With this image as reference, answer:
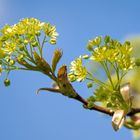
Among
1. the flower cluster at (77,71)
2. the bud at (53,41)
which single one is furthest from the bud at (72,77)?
the bud at (53,41)

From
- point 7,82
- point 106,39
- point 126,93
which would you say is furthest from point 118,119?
point 7,82

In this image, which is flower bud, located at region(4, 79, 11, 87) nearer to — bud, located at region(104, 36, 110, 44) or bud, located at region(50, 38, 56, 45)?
bud, located at region(50, 38, 56, 45)

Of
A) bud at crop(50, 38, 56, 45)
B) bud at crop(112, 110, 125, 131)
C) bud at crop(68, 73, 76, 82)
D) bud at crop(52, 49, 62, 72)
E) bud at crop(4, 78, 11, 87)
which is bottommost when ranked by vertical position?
bud at crop(112, 110, 125, 131)

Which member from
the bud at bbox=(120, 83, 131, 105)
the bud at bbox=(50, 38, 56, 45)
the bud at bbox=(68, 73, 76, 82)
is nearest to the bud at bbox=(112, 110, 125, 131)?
the bud at bbox=(120, 83, 131, 105)

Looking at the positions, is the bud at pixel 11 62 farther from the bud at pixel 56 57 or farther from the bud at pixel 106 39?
the bud at pixel 106 39

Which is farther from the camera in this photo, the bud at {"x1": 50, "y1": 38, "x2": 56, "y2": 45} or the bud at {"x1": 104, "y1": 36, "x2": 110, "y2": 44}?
the bud at {"x1": 50, "y1": 38, "x2": 56, "y2": 45}

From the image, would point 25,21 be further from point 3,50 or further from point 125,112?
point 125,112
